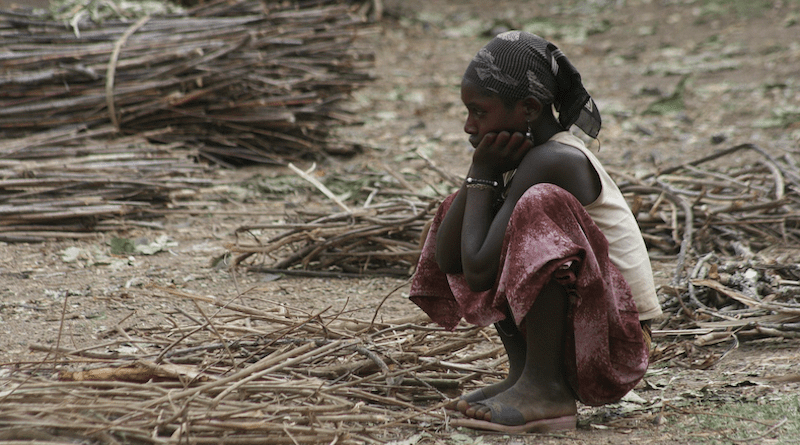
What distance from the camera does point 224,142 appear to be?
17.4ft

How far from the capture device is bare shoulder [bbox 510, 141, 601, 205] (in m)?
1.92

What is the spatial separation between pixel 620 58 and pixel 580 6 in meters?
2.08

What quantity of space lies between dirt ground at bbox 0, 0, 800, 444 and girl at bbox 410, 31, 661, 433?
0.43 feet

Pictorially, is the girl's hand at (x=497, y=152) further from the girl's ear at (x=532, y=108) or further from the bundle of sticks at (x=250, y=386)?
the bundle of sticks at (x=250, y=386)

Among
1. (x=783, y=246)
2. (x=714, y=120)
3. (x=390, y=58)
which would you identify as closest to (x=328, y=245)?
(x=783, y=246)

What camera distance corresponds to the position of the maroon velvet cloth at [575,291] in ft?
5.87

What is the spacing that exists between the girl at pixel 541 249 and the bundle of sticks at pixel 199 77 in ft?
10.5

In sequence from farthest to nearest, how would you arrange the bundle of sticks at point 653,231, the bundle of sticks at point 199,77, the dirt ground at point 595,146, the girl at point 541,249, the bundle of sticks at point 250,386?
the bundle of sticks at point 199,77, the bundle of sticks at point 653,231, the dirt ground at point 595,146, the girl at point 541,249, the bundle of sticks at point 250,386


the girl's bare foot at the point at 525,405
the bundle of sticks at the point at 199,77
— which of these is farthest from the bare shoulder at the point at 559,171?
the bundle of sticks at the point at 199,77

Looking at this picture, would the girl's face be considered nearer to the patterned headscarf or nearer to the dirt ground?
the patterned headscarf

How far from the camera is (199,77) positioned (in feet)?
16.4

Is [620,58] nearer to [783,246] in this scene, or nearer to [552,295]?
[783,246]

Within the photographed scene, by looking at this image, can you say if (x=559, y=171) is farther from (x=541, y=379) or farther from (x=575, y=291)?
(x=541, y=379)

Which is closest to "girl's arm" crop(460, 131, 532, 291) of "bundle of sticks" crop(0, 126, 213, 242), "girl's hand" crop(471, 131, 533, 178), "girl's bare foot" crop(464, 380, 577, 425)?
"girl's hand" crop(471, 131, 533, 178)
